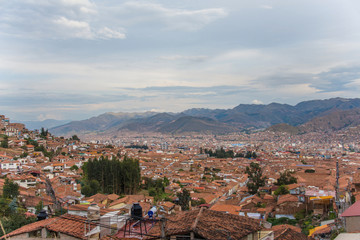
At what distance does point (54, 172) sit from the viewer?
132ft

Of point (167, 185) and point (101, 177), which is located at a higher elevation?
point (101, 177)

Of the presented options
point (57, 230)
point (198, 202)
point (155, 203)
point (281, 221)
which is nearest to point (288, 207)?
point (281, 221)

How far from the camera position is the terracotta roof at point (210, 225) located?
5.96m

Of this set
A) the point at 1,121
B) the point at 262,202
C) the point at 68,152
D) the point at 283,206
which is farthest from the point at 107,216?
the point at 1,121

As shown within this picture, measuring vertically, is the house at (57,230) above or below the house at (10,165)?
above

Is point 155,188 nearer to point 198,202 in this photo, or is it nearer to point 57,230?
point 198,202

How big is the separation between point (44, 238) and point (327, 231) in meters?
9.99

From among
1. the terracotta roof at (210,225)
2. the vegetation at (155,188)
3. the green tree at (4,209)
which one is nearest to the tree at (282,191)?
the vegetation at (155,188)

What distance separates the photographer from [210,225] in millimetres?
6301

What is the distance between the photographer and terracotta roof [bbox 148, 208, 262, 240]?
596 centimetres

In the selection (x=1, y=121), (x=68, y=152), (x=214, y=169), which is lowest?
(x=214, y=169)

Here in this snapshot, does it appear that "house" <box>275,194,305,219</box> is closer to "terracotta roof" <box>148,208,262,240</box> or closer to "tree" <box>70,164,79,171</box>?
"terracotta roof" <box>148,208,262,240</box>

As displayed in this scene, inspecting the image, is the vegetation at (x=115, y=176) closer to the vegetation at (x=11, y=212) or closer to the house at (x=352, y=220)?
the vegetation at (x=11, y=212)

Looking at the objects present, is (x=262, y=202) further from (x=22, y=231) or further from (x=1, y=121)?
(x=1, y=121)
